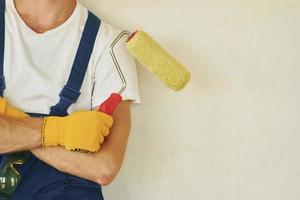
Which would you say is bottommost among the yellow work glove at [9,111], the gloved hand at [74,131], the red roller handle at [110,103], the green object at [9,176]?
the green object at [9,176]

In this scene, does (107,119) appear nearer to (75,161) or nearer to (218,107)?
(75,161)

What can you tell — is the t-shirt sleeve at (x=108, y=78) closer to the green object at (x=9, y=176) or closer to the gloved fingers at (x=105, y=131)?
the gloved fingers at (x=105, y=131)

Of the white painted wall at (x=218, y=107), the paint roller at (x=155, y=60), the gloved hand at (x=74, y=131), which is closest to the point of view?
the gloved hand at (x=74, y=131)

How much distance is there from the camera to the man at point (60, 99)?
1041 millimetres

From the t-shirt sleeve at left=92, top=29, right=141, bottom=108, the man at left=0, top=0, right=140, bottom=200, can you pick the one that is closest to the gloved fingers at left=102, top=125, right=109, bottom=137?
the man at left=0, top=0, right=140, bottom=200

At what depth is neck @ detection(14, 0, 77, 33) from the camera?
3.83 ft

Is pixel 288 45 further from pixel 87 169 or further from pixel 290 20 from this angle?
pixel 87 169

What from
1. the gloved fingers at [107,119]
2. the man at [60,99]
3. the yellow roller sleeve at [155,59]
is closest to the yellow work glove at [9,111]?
the man at [60,99]

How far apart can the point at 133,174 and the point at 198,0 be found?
0.52m

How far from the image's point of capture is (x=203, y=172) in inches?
52.6

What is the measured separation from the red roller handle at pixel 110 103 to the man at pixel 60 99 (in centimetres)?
2

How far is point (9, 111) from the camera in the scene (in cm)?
108

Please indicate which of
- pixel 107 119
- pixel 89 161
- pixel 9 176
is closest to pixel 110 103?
pixel 107 119

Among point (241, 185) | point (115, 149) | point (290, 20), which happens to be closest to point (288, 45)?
point (290, 20)
